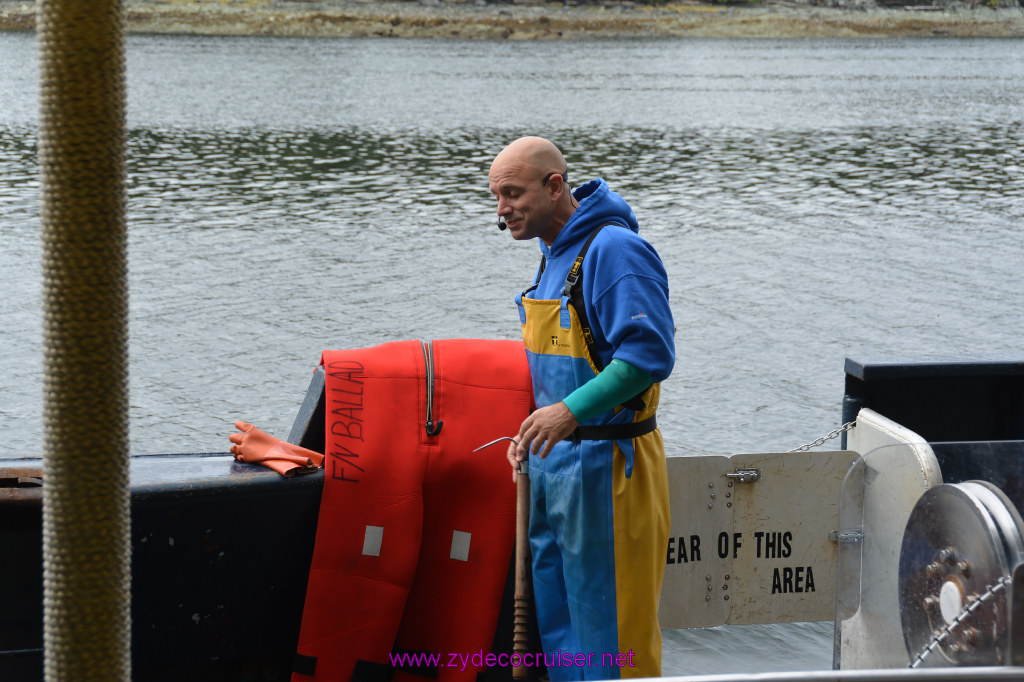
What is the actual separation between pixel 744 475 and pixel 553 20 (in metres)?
87.7

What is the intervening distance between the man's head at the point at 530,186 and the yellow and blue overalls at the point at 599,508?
0.15m

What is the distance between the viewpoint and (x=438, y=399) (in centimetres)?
356

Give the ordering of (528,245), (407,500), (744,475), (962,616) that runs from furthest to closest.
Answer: (528,245) → (744,475) → (407,500) → (962,616)

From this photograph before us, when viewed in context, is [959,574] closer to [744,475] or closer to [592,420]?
[592,420]

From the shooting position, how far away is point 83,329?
141 cm

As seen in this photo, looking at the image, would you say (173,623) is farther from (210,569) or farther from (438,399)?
(438,399)

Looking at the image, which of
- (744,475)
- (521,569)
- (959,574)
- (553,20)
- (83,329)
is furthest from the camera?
(553,20)

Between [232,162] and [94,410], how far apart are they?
25129mm

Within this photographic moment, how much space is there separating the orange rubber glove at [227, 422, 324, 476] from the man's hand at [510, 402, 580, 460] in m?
0.88

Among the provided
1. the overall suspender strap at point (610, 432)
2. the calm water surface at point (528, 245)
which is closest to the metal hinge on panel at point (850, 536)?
the overall suspender strap at point (610, 432)

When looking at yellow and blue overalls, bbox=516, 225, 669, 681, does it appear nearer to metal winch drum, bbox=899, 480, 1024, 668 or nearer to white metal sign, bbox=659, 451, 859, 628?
metal winch drum, bbox=899, 480, 1024, 668

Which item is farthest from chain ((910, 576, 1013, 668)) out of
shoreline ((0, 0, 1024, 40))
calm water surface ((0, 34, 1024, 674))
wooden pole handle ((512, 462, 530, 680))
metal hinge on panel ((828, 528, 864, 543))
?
shoreline ((0, 0, 1024, 40))

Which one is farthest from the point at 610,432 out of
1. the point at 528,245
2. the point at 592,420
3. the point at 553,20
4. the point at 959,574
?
the point at 553,20

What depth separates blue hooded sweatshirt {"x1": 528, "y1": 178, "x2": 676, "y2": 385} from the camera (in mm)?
2895
